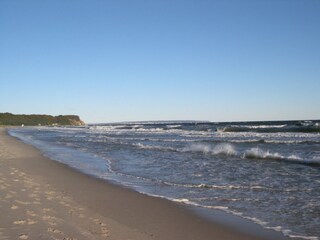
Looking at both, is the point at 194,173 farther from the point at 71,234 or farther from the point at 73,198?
the point at 71,234

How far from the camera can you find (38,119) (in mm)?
141375

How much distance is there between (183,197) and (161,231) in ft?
9.28

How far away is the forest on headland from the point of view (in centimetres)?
13075

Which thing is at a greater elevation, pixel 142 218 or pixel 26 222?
pixel 26 222

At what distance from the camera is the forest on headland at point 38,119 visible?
13075 cm

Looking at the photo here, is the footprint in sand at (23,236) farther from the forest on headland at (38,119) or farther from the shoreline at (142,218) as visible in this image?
the forest on headland at (38,119)

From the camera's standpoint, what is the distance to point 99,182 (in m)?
10.5

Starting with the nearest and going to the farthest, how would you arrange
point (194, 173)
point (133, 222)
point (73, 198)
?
1. point (133, 222)
2. point (73, 198)
3. point (194, 173)

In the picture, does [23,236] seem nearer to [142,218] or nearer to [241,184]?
[142,218]

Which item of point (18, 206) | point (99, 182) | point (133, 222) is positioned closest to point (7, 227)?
point (18, 206)

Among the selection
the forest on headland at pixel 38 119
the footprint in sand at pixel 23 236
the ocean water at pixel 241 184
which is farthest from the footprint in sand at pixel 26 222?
the forest on headland at pixel 38 119

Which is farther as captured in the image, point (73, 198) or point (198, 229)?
point (73, 198)

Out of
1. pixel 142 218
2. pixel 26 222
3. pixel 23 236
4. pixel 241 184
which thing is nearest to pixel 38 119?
pixel 241 184

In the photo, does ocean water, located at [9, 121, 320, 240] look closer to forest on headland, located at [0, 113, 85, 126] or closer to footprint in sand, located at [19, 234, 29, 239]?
footprint in sand, located at [19, 234, 29, 239]
